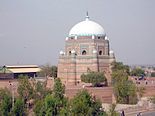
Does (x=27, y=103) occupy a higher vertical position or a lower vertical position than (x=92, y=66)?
lower

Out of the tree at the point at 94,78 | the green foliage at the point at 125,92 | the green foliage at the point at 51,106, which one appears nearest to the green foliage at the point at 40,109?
the green foliage at the point at 51,106

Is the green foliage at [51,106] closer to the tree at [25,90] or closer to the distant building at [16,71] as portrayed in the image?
the tree at [25,90]

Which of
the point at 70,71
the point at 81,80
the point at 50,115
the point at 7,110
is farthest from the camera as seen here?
the point at 70,71

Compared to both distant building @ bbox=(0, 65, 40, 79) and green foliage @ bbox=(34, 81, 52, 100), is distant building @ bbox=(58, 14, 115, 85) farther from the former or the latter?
green foliage @ bbox=(34, 81, 52, 100)

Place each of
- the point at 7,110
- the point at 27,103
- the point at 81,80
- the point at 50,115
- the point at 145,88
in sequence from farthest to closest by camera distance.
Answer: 1. the point at 81,80
2. the point at 145,88
3. the point at 27,103
4. the point at 7,110
5. the point at 50,115

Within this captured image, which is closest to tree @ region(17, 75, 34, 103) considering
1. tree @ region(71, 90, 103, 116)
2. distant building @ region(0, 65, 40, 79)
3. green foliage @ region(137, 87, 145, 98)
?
tree @ region(71, 90, 103, 116)

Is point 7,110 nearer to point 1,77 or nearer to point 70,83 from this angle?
point 70,83

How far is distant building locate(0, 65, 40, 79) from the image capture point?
167 ft

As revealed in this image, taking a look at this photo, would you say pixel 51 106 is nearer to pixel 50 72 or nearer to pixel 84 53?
pixel 84 53

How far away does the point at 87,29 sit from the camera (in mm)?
43688

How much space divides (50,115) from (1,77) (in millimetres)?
27728

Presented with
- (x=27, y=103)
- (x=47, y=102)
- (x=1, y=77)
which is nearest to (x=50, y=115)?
(x=47, y=102)

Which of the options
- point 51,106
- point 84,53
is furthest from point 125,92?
point 84,53

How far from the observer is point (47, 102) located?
2347 cm
